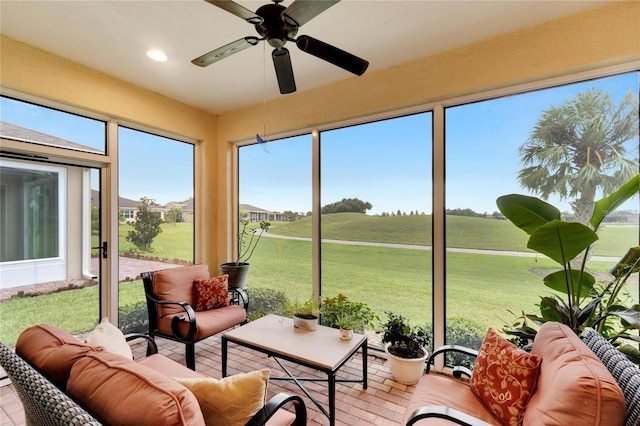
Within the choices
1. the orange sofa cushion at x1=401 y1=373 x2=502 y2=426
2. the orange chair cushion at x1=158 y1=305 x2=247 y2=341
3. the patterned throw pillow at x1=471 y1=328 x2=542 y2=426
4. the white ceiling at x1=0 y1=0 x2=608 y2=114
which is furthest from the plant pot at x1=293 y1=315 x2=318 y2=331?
the white ceiling at x1=0 y1=0 x2=608 y2=114

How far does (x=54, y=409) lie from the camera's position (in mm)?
868

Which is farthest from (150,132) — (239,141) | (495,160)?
(495,160)

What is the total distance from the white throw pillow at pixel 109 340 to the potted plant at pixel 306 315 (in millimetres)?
1250

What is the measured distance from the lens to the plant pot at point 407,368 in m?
2.43

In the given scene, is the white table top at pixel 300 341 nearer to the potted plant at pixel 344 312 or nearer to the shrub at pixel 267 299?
the potted plant at pixel 344 312

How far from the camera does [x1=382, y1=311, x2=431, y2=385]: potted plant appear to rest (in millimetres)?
2439

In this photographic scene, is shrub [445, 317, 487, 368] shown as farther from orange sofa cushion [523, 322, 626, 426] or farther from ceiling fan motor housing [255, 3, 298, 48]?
ceiling fan motor housing [255, 3, 298, 48]

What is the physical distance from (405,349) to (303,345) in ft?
3.27

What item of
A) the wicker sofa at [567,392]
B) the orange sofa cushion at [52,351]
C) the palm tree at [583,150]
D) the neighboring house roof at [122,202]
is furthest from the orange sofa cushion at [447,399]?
the neighboring house roof at [122,202]

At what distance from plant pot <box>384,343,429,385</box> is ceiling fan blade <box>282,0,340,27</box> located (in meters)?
2.63

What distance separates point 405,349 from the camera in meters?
2.52

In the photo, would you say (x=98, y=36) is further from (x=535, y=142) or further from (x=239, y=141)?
(x=535, y=142)

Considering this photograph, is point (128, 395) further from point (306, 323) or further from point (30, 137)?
point (30, 137)

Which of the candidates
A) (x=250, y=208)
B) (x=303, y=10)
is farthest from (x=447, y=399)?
(x=250, y=208)
